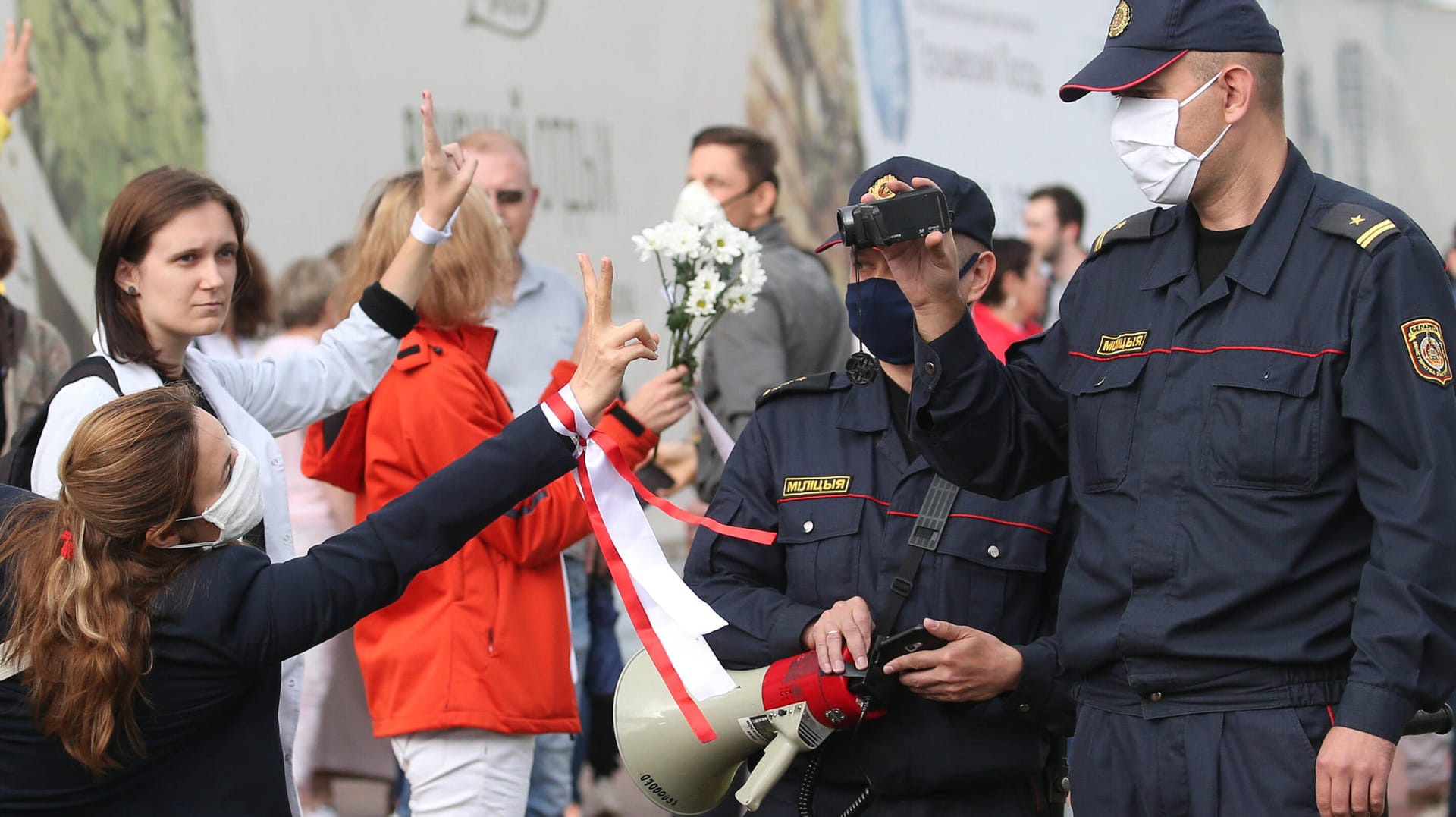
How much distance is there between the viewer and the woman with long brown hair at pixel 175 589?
86.7 inches

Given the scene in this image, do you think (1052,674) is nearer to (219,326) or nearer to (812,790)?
(812,790)

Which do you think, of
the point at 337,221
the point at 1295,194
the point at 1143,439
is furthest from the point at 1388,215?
the point at 337,221

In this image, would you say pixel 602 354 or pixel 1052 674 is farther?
pixel 1052 674

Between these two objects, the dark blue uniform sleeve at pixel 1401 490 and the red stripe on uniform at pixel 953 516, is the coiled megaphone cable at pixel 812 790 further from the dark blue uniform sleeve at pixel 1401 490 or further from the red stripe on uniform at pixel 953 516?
the dark blue uniform sleeve at pixel 1401 490

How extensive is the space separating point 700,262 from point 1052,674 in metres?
1.35

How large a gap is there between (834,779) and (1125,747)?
65 cm

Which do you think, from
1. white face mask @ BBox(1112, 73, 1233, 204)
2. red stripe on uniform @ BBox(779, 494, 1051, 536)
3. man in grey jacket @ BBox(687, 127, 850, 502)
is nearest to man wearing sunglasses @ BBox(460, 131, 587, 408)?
man in grey jacket @ BBox(687, 127, 850, 502)

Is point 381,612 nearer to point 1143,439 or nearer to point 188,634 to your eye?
point 188,634

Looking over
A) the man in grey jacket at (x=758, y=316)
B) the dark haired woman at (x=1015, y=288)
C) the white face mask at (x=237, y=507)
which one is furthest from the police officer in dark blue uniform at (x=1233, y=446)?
the dark haired woman at (x=1015, y=288)

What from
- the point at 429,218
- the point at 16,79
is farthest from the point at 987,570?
the point at 16,79

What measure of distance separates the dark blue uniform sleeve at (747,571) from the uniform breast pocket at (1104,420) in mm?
596

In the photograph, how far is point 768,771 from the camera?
2.73 meters

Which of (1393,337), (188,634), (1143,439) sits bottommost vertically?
(188,634)

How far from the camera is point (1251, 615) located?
7.43 feet
